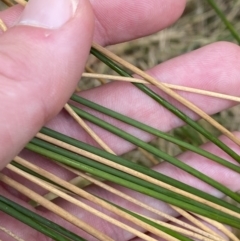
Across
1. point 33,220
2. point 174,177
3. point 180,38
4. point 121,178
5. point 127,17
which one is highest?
point 180,38

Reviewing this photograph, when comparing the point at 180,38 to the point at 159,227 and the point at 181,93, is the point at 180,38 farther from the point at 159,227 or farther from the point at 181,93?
the point at 159,227

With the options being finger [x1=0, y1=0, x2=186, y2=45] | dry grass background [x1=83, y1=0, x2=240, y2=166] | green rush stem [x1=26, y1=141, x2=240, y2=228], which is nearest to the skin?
finger [x1=0, y1=0, x2=186, y2=45]

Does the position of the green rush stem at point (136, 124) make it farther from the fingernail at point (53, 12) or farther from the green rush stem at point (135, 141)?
the fingernail at point (53, 12)

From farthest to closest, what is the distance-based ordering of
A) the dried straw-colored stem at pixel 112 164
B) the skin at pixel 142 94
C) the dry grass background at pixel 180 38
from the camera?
the dry grass background at pixel 180 38 → the skin at pixel 142 94 → the dried straw-colored stem at pixel 112 164

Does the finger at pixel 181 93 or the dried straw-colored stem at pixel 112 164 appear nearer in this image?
the dried straw-colored stem at pixel 112 164

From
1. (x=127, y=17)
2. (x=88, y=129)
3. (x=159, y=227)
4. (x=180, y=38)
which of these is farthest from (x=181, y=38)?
(x=159, y=227)

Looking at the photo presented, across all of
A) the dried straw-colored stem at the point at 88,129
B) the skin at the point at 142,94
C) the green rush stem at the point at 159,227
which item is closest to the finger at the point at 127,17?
the skin at the point at 142,94
